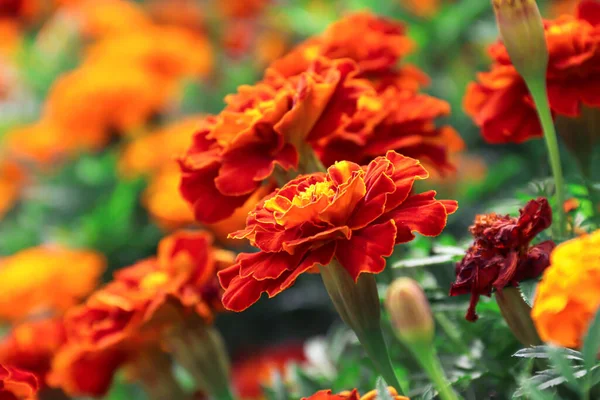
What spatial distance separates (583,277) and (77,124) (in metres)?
0.92

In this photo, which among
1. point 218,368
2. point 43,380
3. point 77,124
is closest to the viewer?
point 218,368

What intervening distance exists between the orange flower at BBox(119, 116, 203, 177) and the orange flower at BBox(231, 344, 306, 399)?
0.92 ft

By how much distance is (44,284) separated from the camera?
100 cm

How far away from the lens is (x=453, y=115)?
3.46 feet

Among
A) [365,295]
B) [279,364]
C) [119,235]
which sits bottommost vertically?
[279,364]

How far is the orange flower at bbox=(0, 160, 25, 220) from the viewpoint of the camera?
137 cm

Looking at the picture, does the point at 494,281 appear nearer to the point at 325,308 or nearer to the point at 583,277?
the point at 583,277

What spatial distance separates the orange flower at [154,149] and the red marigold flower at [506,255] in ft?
2.31

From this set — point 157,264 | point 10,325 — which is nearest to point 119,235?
point 10,325

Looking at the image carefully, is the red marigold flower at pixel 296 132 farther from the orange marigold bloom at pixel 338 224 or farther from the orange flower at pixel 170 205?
the orange flower at pixel 170 205

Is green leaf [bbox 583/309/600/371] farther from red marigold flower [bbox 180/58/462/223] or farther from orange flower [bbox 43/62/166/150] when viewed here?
orange flower [bbox 43/62/166/150]

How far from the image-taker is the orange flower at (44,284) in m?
0.99

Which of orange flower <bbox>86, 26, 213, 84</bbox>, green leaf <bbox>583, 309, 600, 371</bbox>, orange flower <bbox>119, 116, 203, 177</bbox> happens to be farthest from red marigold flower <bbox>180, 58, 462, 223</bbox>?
orange flower <bbox>86, 26, 213, 84</bbox>

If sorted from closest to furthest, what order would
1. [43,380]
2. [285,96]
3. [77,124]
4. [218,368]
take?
[285,96] < [218,368] < [43,380] < [77,124]
